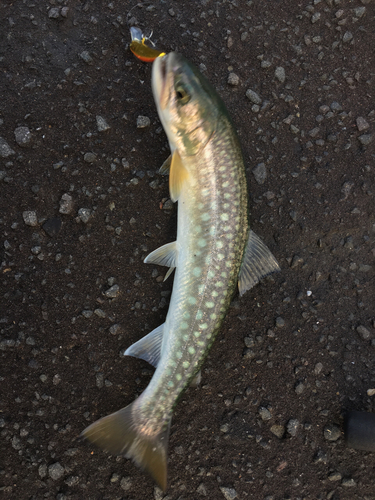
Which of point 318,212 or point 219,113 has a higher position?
point 219,113

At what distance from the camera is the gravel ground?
262 centimetres

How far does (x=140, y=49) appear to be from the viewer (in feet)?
8.94

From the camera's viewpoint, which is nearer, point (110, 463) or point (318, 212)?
point (110, 463)

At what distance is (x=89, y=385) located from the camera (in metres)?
2.64

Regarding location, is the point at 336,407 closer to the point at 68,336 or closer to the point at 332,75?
the point at 68,336

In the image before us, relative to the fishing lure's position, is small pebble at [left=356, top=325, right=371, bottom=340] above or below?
below

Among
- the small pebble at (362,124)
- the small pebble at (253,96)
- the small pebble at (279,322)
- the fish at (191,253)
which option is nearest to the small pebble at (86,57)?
the fish at (191,253)

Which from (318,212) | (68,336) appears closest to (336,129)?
(318,212)

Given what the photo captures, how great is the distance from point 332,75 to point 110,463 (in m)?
3.58

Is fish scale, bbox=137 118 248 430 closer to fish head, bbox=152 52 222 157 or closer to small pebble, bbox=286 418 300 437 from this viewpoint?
fish head, bbox=152 52 222 157

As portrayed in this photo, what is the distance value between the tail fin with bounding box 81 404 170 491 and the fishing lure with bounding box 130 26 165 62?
260 centimetres

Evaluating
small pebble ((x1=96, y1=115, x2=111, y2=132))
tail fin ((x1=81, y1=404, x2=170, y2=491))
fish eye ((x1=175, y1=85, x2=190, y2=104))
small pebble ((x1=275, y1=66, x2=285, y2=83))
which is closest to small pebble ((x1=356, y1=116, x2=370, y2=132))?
small pebble ((x1=275, y1=66, x2=285, y2=83))

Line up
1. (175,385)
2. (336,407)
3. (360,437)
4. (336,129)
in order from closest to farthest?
(175,385) < (360,437) < (336,407) < (336,129)

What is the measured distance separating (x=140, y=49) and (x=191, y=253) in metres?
1.66
